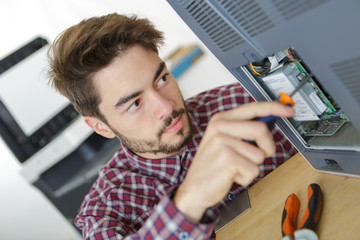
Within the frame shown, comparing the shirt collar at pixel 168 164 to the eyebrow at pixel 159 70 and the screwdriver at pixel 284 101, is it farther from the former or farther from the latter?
the screwdriver at pixel 284 101

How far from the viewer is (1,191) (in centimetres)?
212

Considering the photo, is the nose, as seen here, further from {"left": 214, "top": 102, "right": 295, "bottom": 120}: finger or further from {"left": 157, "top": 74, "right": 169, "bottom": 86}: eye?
{"left": 214, "top": 102, "right": 295, "bottom": 120}: finger

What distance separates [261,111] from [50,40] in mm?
2271

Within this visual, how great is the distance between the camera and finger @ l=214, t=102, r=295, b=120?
0.55 metres

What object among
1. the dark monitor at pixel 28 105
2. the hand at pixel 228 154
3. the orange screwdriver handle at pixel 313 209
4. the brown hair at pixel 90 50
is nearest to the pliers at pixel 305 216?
the orange screwdriver handle at pixel 313 209

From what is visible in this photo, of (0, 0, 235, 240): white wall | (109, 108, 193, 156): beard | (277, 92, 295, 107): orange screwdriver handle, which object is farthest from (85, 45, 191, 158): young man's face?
(0, 0, 235, 240): white wall

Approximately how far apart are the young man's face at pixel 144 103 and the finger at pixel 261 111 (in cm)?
41

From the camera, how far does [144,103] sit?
0.98m

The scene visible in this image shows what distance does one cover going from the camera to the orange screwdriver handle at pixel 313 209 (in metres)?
0.60

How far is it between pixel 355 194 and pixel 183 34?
2.25 meters

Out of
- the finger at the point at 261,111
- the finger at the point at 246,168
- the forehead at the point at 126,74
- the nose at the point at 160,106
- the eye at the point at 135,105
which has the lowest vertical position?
the finger at the point at 246,168

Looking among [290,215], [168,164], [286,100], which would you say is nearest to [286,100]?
[286,100]

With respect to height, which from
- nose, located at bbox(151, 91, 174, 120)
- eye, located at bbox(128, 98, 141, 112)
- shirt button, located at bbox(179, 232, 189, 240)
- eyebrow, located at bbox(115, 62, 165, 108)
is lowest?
shirt button, located at bbox(179, 232, 189, 240)

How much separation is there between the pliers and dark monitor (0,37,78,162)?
1085mm
